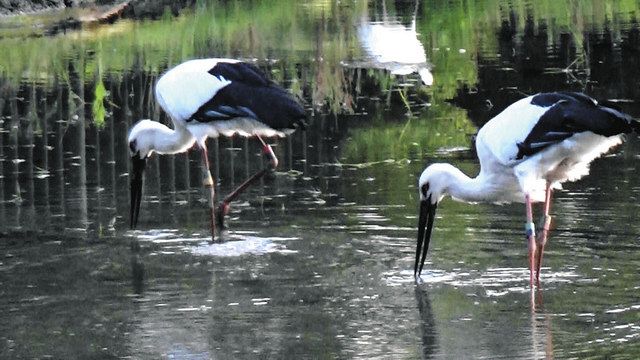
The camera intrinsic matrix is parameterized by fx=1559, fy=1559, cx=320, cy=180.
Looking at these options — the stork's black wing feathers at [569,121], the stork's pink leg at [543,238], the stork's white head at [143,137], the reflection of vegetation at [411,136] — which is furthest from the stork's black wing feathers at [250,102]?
the reflection of vegetation at [411,136]

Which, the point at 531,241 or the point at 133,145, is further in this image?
the point at 133,145

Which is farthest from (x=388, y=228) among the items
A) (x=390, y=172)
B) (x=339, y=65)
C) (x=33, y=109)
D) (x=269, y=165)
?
(x=339, y=65)

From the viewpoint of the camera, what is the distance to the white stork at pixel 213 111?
9.81 metres

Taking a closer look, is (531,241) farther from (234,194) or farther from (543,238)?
(234,194)

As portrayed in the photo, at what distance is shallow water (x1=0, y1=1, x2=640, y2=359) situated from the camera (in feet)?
23.6

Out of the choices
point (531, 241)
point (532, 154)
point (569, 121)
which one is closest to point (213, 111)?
point (532, 154)

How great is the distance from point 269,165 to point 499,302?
11.0ft

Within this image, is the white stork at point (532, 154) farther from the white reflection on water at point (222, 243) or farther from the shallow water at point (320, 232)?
the white reflection on water at point (222, 243)

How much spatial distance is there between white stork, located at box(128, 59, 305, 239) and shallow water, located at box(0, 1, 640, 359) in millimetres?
394

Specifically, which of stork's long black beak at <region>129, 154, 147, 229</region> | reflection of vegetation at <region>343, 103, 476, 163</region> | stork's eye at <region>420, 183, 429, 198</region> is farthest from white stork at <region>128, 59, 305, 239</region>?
reflection of vegetation at <region>343, 103, 476, 163</region>

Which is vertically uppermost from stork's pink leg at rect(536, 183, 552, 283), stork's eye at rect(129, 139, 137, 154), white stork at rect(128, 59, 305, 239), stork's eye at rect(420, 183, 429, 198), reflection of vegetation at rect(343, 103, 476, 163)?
white stork at rect(128, 59, 305, 239)

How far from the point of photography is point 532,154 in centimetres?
843

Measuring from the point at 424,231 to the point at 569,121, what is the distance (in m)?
1.15

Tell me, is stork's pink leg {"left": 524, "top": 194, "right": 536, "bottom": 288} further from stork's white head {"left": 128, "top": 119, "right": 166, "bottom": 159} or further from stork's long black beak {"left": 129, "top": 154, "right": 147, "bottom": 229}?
stork's white head {"left": 128, "top": 119, "right": 166, "bottom": 159}
